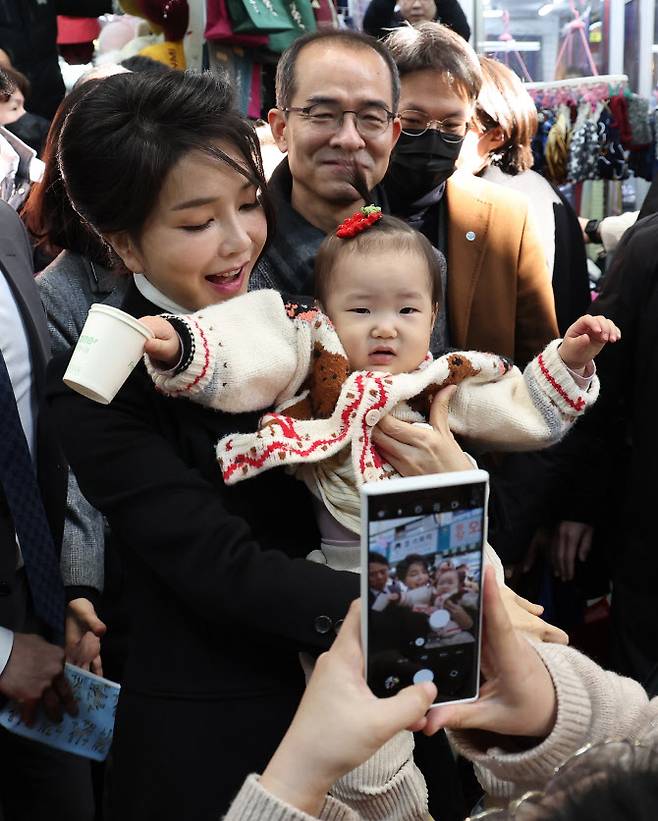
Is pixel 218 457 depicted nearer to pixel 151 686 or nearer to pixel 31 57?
pixel 151 686

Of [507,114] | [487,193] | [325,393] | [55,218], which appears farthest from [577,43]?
[325,393]

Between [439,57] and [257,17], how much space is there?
1.48 meters

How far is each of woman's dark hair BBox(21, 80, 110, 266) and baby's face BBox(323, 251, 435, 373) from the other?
0.79m

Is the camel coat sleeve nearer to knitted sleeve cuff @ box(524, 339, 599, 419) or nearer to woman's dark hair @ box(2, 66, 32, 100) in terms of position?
knitted sleeve cuff @ box(524, 339, 599, 419)

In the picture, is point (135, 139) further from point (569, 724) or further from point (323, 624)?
point (569, 724)

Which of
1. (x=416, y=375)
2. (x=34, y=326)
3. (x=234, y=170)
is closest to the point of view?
(x=234, y=170)

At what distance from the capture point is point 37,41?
12.7ft

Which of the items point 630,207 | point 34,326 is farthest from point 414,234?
point 630,207

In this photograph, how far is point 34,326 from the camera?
1908 mm

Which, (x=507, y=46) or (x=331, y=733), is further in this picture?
(x=507, y=46)

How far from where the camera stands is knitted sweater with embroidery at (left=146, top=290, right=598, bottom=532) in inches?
52.9

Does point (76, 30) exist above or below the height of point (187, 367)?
above

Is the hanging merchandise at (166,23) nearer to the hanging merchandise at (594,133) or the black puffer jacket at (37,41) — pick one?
the black puffer jacket at (37,41)

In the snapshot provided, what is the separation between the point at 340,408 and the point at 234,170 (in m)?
0.42
